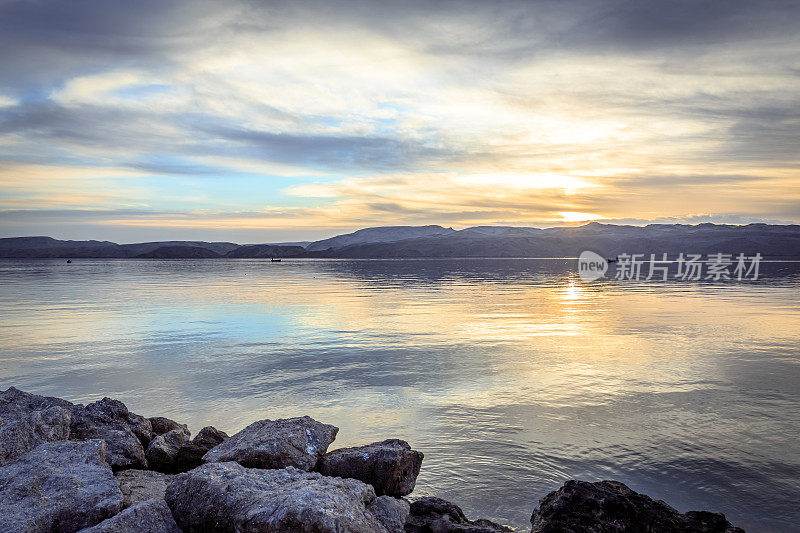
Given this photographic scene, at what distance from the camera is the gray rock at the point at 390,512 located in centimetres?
533

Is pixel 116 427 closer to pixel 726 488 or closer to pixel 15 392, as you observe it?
pixel 15 392

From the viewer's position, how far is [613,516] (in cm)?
503

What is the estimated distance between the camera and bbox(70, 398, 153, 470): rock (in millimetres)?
7039

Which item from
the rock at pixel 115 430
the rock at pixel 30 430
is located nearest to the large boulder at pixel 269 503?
the rock at pixel 115 430

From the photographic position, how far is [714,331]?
Answer: 19.9 metres

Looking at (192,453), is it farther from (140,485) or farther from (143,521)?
(143,521)

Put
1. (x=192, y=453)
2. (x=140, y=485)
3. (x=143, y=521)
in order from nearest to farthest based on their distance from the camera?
(x=143, y=521) → (x=140, y=485) → (x=192, y=453)

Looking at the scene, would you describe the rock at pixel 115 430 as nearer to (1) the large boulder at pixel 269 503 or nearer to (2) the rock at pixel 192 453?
(2) the rock at pixel 192 453

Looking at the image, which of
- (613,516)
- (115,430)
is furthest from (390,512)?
(115,430)

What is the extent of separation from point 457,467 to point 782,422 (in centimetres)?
616

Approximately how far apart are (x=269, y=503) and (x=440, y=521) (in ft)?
6.82

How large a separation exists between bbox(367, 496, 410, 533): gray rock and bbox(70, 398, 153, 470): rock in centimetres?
349

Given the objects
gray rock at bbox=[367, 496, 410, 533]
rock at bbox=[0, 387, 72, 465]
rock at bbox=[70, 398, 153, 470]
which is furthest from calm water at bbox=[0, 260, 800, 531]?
rock at bbox=[0, 387, 72, 465]

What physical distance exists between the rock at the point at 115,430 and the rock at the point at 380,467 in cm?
254
